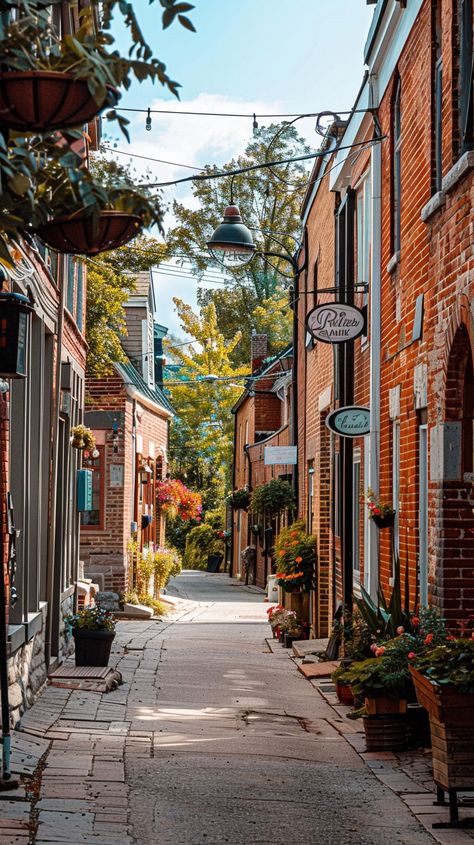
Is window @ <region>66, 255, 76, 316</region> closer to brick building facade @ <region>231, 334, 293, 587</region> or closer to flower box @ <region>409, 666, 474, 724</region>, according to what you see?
flower box @ <region>409, 666, 474, 724</region>

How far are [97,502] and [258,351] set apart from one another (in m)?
16.5

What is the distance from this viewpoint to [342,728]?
9672mm

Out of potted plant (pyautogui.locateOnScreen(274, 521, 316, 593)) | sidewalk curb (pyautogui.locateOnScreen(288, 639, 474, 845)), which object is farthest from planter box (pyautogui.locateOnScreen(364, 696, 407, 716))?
potted plant (pyautogui.locateOnScreen(274, 521, 316, 593))

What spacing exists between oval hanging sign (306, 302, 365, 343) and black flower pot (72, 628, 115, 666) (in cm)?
383

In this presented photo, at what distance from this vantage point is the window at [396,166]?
34.9 feet

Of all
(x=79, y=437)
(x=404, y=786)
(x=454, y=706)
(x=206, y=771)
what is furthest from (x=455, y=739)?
(x=79, y=437)

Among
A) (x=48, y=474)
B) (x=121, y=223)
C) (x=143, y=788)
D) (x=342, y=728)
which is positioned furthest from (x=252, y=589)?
(x=121, y=223)

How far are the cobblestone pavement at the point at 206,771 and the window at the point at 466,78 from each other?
411cm

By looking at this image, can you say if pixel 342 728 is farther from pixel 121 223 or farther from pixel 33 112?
pixel 33 112

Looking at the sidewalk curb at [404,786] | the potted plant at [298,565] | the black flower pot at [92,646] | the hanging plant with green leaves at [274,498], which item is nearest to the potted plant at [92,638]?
the black flower pot at [92,646]

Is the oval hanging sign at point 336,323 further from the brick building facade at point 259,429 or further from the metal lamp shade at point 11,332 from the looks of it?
the brick building facade at point 259,429

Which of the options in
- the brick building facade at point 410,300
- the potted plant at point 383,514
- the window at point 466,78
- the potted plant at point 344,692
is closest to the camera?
the window at point 466,78

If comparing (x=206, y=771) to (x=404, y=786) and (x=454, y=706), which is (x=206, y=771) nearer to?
(x=404, y=786)

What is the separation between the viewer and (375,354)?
37.4 ft
